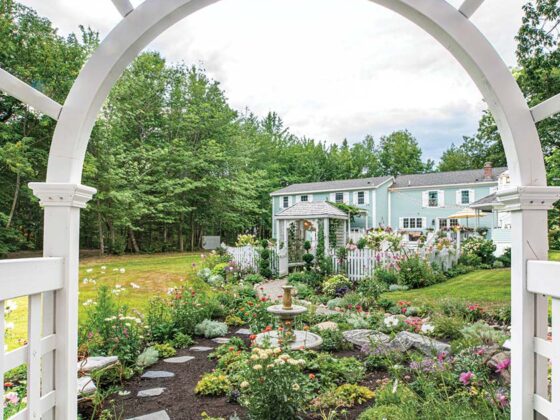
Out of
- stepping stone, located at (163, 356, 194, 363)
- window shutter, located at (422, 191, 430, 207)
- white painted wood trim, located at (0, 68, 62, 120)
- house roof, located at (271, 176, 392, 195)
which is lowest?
stepping stone, located at (163, 356, 194, 363)

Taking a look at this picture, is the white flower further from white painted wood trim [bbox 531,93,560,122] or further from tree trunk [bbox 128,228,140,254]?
tree trunk [bbox 128,228,140,254]

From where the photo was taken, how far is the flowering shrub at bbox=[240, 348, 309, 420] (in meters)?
2.48

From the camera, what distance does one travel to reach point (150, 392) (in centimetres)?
321

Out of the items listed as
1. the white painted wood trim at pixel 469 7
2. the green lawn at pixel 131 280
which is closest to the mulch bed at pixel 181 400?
the green lawn at pixel 131 280

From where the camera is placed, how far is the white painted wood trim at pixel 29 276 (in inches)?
47.9

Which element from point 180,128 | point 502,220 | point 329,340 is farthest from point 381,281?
point 180,128

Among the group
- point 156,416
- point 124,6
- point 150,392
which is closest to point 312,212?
point 150,392

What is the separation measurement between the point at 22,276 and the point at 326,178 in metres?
29.2

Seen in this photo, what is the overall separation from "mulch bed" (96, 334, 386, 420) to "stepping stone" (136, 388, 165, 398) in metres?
0.04

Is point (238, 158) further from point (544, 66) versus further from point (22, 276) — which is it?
point (22, 276)

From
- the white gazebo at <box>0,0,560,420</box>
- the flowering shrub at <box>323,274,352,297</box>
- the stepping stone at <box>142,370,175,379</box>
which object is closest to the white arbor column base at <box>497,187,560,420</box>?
the white gazebo at <box>0,0,560,420</box>

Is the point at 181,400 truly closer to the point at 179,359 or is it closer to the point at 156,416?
the point at 156,416

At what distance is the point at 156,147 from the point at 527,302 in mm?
18344

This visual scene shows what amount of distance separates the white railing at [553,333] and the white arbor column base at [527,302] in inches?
1.2
